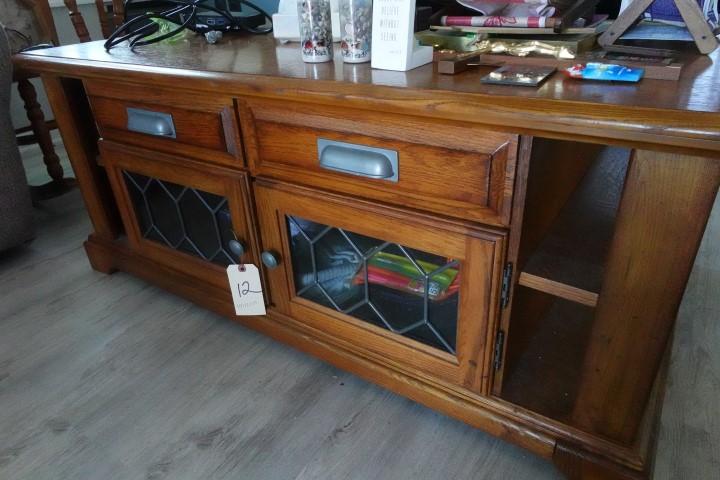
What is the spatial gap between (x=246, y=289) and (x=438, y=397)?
39cm

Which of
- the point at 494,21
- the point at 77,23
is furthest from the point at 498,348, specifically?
the point at 77,23

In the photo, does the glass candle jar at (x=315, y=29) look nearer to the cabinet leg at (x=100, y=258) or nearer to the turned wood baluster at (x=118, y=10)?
the cabinet leg at (x=100, y=258)

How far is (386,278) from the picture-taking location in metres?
0.80

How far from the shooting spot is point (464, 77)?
61cm

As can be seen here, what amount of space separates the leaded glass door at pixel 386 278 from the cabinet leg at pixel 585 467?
0.44ft

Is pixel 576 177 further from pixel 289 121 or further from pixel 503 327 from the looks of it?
pixel 289 121

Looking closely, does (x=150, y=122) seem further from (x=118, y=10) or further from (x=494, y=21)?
(x=118, y=10)

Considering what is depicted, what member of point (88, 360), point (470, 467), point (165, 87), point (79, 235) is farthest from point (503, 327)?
point (79, 235)

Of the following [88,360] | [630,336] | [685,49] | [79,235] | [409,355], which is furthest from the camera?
[79,235]

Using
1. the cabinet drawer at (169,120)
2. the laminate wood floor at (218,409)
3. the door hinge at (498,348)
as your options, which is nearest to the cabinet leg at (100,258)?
the laminate wood floor at (218,409)

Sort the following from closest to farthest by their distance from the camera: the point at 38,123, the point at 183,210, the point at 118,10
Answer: the point at 183,210
the point at 38,123
the point at 118,10

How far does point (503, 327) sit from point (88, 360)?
808 millimetres

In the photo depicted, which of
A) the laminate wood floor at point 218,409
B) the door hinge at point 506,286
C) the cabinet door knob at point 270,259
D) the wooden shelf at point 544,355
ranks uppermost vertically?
the door hinge at point 506,286

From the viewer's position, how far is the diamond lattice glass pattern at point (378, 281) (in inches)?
28.9
